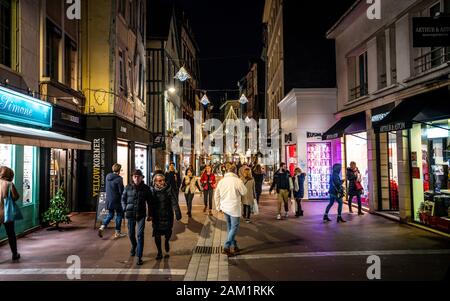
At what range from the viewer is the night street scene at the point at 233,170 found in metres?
7.38

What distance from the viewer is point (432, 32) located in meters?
8.11

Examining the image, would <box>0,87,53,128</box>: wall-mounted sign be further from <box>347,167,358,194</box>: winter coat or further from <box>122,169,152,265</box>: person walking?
<box>347,167,358,194</box>: winter coat

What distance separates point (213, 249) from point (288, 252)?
5.61ft

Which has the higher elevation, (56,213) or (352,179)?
(352,179)

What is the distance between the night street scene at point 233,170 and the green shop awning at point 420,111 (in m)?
0.05

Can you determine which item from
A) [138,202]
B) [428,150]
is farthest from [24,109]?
[428,150]

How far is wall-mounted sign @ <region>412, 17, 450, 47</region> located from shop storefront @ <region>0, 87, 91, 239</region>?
863 cm

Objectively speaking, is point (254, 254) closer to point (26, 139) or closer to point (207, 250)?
point (207, 250)

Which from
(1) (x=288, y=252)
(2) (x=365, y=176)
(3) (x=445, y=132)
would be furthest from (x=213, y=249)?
(2) (x=365, y=176)

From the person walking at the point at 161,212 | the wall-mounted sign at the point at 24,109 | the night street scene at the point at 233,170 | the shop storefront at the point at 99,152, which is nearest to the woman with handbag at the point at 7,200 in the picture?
the night street scene at the point at 233,170

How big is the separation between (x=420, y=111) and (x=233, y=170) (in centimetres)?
506

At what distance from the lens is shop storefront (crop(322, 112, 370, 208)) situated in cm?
1548

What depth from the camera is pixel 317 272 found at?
6.79m

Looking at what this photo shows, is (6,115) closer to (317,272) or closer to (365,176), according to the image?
(317,272)
